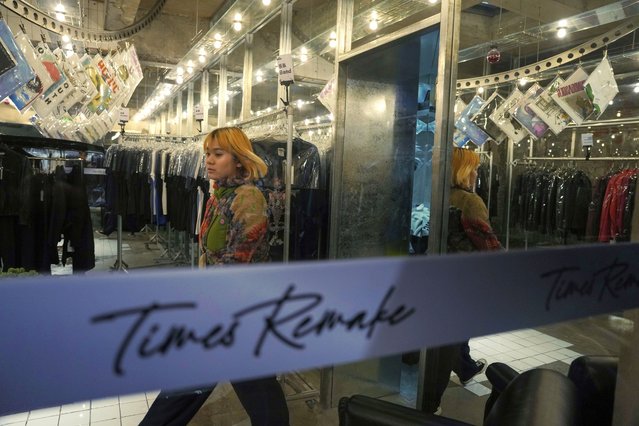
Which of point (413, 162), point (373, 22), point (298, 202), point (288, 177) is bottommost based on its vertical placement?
point (298, 202)

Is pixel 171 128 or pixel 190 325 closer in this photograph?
pixel 190 325

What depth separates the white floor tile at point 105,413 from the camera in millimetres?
2645

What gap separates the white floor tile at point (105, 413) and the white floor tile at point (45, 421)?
0.19 m

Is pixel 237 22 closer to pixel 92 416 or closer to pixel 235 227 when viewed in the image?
pixel 235 227

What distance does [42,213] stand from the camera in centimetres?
390

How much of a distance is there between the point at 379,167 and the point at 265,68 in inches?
103

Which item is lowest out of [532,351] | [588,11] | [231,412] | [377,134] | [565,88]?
[231,412]

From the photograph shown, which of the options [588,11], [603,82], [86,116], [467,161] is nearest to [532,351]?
[467,161]

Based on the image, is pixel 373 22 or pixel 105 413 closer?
pixel 105 413

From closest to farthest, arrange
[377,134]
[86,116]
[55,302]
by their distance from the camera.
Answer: [55,302] → [377,134] → [86,116]

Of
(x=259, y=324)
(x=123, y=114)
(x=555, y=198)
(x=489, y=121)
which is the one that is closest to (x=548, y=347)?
(x=555, y=198)

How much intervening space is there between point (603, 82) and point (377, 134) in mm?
1464

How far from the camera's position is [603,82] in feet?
9.29

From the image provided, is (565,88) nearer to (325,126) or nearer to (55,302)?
(325,126)
